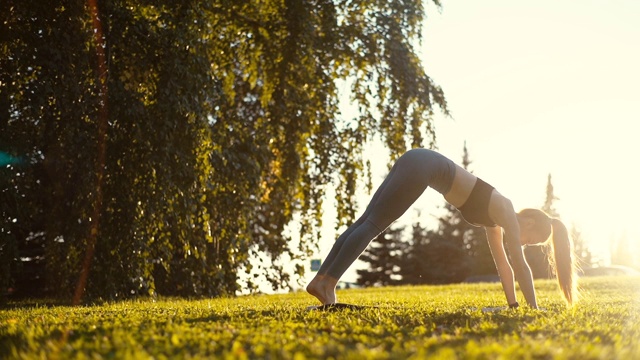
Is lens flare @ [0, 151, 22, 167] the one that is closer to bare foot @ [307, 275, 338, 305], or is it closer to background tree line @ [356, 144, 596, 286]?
bare foot @ [307, 275, 338, 305]

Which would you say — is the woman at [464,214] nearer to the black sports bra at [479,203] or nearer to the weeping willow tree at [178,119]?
the black sports bra at [479,203]

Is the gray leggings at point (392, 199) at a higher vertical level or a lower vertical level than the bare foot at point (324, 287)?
higher

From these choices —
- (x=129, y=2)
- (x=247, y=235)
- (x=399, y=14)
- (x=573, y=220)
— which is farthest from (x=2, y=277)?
(x=573, y=220)

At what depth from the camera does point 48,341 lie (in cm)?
366

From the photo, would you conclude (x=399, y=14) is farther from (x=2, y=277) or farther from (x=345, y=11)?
(x=2, y=277)

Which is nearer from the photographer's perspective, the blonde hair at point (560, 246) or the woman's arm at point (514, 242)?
the woman's arm at point (514, 242)

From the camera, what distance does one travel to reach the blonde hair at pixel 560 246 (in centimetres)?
629

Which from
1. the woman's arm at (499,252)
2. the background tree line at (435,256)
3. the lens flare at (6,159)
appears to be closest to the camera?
the woman's arm at (499,252)

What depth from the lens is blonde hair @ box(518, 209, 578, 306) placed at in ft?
20.6

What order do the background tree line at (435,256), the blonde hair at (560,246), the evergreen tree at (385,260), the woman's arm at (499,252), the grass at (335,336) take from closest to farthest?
the grass at (335,336) < the blonde hair at (560,246) < the woman's arm at (499,252) < the background tree line at (435,256) < the evergreen tree at (385,260)

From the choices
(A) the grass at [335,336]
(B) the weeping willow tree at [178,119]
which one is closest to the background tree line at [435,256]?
(B) the weeping willow tree at [178,119]

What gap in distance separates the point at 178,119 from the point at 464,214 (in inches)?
117

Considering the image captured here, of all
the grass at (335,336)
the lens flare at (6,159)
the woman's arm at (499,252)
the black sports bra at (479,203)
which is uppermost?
the lens flare at (6,159)

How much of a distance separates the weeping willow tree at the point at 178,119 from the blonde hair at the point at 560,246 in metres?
3.40
